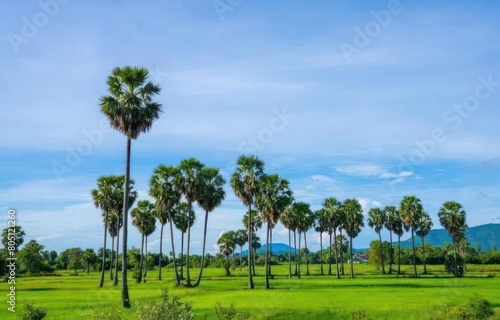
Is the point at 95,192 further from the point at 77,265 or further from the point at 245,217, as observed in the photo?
the point at 77,265

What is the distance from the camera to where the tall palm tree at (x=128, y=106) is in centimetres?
4547

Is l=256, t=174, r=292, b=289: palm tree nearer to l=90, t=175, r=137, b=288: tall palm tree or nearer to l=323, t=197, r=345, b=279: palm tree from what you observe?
l=90, t=175, r=137, b=288: tall palm tree

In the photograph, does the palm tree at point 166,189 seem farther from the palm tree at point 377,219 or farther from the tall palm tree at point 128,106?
the palm tree at point 377,219

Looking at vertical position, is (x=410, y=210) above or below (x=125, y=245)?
above

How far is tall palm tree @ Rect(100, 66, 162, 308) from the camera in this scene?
149ft

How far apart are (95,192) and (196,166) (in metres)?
18.2

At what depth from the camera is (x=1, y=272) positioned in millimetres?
86438

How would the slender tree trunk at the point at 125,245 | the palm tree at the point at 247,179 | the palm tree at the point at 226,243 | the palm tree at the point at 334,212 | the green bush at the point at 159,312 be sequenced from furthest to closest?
the palm tree at the point at 226,243 → the palm tree at the point at 334,212 → the palm tree at the point at 247,179 → the slender tree trunk at the point at 125,245 → the green bush at the point at 159,312

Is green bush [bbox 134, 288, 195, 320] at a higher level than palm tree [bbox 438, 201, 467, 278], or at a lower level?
lower

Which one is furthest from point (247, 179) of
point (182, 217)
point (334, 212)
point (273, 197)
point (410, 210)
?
point (410, 210)

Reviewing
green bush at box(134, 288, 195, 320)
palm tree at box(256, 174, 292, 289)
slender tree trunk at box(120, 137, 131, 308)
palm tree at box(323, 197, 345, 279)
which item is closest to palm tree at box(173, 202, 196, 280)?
palm tree at box(256, 174, 292, 289)

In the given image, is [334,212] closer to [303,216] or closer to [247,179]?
[303,216]

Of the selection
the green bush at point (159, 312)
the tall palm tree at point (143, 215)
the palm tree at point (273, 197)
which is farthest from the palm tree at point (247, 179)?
the green bush at point (159, 312)

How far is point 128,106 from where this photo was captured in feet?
149
